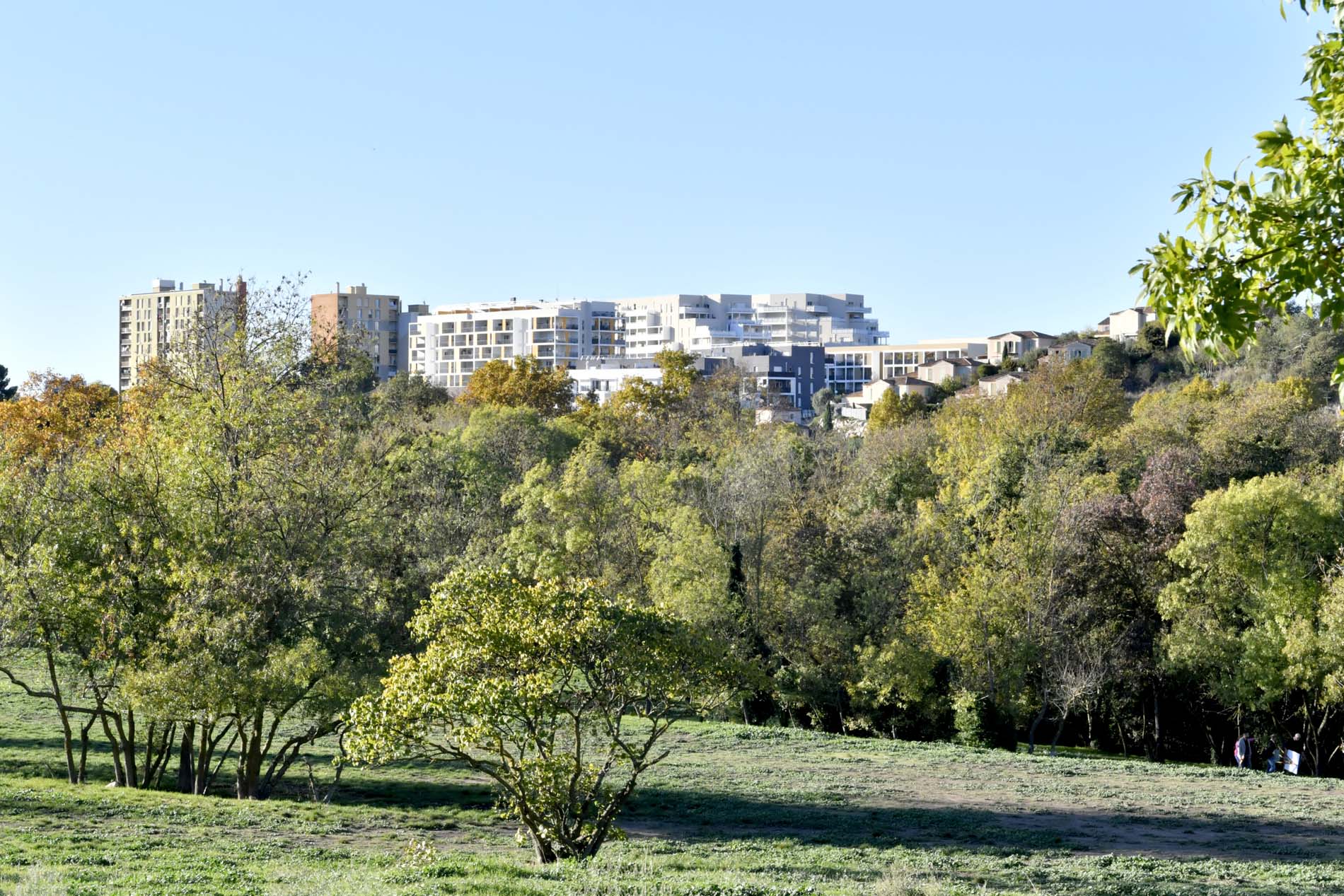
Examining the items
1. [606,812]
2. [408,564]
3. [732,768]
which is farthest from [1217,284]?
[408,564]

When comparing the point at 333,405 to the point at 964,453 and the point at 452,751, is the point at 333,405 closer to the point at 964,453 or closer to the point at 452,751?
the point at 452,751

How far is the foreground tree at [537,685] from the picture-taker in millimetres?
18578

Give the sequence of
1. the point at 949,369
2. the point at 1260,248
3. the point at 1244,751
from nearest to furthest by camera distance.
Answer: the point at 1260,248 → the point at 1244,751 → the point at 949,369

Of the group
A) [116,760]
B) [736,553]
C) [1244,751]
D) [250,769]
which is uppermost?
[736,553]

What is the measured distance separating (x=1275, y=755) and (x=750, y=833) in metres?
27.5

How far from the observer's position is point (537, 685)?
18391 millimetres

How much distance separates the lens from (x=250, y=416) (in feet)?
93.6

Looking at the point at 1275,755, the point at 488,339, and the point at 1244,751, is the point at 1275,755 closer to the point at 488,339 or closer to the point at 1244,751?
the point at 1244,751

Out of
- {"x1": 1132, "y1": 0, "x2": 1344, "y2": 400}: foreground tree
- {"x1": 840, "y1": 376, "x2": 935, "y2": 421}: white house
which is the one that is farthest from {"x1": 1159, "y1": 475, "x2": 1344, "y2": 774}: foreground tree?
{"x1": 840, "y1": 376, "x2": 935, "y2": 421}: white house

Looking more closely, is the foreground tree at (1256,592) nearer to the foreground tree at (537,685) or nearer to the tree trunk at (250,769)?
the foreground tree at (537,685)

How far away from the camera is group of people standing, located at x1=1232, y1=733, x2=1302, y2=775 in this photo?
40938 mm

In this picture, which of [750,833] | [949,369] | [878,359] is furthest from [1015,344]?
[750,833]

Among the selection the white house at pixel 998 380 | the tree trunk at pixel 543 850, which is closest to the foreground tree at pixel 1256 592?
the tree trunk at pixel 543 850

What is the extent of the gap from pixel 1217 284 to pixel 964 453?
48.8 metres
